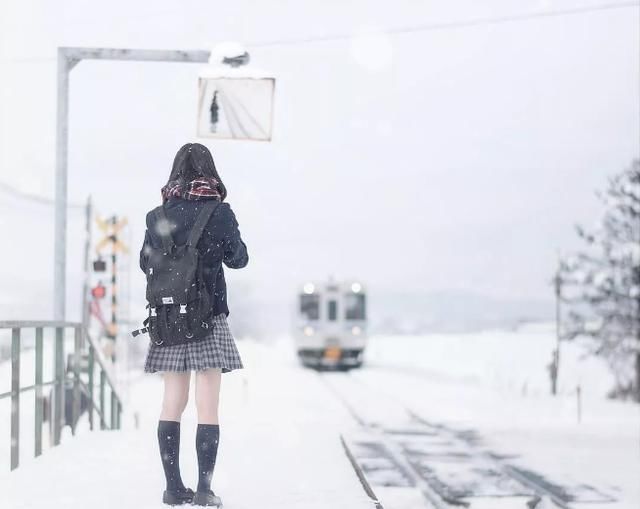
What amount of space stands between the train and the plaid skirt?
23607 millimetres

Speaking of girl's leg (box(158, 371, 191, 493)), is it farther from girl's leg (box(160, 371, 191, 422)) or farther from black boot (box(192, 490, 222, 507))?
black boot (box(192, 490, 222, 507))

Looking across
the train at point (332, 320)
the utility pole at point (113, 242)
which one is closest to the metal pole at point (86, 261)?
the utility pole at point (113, 242)

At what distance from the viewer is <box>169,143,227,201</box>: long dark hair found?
4535mm

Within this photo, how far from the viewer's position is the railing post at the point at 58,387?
7.50 meters

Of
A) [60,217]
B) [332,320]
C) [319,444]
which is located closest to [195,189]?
[319,444]

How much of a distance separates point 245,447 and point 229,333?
3.55m

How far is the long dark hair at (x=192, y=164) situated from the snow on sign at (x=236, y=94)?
5010 millimetres

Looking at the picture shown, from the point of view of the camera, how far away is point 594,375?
31.4 metres

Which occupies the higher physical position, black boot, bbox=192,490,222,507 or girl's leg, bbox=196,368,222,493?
girl's leg, bbox=196,368,222,493

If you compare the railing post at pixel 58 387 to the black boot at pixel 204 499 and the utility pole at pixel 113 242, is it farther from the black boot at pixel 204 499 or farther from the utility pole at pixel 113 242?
the utility pole at pixel 113 242

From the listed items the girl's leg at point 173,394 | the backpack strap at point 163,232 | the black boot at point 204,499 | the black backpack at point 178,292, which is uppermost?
the backpack strap at point 163,232

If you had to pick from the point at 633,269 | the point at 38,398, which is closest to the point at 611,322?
the point at 633,269

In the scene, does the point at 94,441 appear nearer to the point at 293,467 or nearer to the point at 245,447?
the point at 245,447

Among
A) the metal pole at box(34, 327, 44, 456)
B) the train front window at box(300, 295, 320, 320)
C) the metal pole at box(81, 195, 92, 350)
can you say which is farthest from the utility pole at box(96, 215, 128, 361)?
the train front window at box(300, 295, 320, 320)
